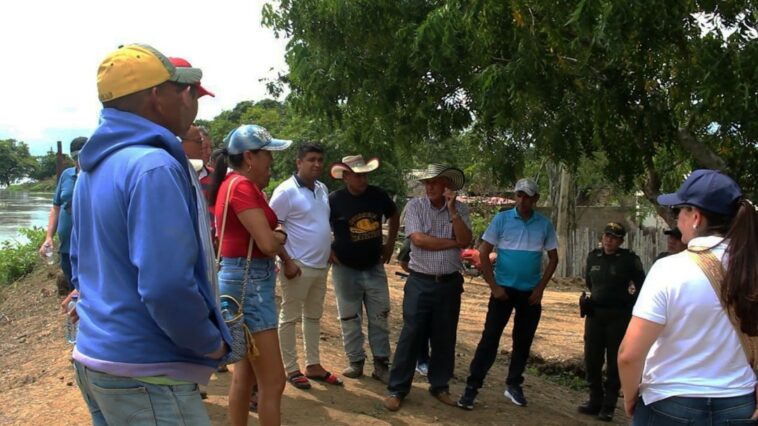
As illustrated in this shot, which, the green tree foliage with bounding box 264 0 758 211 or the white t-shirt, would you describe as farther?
the green tree foliage with bounding box 264 0 758 211

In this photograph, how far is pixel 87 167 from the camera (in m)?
2.16

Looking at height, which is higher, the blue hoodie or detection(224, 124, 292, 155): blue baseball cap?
detection(224, 124, 292, 155): blue baseball cap

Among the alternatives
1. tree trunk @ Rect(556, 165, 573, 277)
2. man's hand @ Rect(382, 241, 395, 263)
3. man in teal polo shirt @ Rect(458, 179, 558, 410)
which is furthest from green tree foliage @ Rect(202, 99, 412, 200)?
man in teal polo shirt @ Rect(458, 179, 558, 410)

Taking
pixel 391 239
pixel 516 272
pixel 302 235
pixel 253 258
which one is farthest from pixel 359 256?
pixel 253 258

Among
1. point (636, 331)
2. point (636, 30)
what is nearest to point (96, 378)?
point (636, 331)

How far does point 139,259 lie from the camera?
194 centimetres

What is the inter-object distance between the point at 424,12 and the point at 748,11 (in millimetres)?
2656

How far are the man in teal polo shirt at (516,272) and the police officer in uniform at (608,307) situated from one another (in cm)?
51

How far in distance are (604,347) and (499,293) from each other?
49.5 inches

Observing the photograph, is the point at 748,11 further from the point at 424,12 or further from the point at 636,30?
the point at 424,12

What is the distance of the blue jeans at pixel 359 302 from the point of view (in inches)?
242

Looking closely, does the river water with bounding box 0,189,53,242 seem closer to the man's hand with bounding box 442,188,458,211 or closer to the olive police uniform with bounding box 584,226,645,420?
the man's hand with bounding box 442,188,458,211

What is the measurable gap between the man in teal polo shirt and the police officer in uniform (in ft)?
1.68

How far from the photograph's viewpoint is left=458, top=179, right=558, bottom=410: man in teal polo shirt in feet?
19.4
